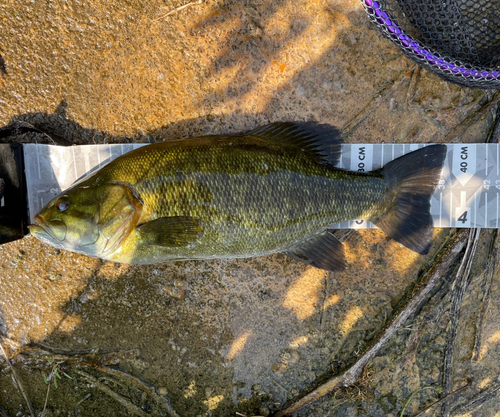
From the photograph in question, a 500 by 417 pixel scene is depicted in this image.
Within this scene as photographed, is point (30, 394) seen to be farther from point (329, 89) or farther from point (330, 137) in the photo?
point (329, 89)

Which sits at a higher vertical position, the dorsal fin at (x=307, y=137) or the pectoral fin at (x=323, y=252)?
the dorsal fin at (x=307, y=137)

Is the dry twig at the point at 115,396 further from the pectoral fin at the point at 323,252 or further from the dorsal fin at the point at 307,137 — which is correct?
the dorsal fin at the point at 307,137

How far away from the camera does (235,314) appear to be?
2807mm

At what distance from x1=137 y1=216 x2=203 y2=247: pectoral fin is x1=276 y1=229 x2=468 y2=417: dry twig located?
1.69 meters

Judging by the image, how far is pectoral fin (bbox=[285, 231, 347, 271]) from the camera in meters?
2.49

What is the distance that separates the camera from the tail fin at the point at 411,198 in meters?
2.41

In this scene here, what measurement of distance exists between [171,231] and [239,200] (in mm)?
485

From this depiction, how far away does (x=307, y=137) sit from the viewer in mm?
2449

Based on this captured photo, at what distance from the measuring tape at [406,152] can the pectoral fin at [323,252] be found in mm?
638

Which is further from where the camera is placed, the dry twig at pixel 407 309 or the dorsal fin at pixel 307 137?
the dry twig at pixel 407 309

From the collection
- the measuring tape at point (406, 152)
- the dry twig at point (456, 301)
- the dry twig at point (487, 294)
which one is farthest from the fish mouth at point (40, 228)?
the dry twig at point (487, 294)

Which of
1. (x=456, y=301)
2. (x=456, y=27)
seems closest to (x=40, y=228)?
(x=456, y=301)

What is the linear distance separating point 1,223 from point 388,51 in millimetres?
3225

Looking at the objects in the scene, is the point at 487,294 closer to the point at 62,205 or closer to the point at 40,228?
the point at 62,205
